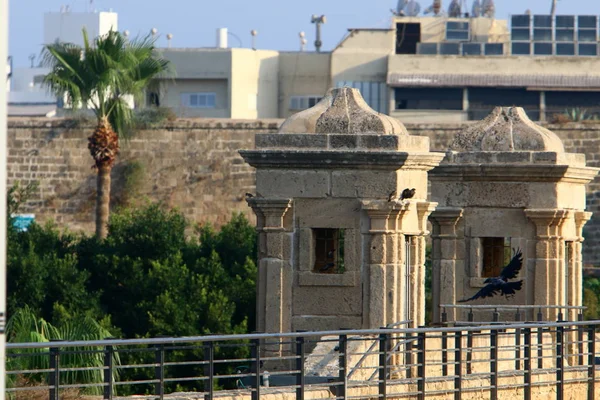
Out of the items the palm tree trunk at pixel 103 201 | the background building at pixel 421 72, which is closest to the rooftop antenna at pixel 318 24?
the background building at pixel 421 72

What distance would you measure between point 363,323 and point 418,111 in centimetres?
3904

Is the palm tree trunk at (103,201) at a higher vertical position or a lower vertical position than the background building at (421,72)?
lower

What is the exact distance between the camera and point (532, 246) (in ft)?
49.2

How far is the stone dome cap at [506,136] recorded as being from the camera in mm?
14883

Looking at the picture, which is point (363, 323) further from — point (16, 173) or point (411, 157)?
point (16, 173)

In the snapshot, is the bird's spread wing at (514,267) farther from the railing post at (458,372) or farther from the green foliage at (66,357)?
the railing post at (458,372)

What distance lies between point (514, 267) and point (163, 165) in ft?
81.2

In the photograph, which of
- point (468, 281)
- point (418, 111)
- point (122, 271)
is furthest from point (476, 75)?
point (468, 281)

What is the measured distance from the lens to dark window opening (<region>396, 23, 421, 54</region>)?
5653 centimetres

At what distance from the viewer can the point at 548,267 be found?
15.0 meters

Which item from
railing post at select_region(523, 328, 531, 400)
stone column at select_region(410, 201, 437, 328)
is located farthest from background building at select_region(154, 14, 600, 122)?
railing post at select_region(523, 328, 531, 400)

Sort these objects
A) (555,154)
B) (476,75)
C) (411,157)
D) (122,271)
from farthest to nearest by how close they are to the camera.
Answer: (476,75) → (122,271) → (555,154) → (411,157)

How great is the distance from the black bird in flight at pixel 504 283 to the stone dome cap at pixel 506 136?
988 millimetres

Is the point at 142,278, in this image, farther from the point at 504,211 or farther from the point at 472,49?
the point at 472,49
